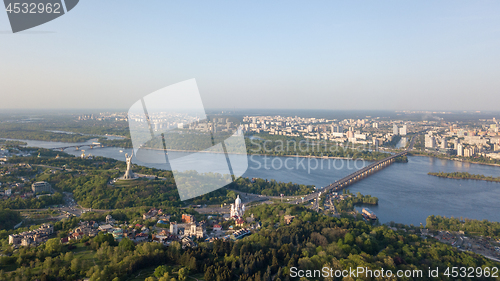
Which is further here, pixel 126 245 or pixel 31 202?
pixel 31 202

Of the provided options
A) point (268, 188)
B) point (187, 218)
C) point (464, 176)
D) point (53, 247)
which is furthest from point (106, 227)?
point (464, 176)

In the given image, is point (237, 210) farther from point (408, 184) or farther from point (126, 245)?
point (408, 184)

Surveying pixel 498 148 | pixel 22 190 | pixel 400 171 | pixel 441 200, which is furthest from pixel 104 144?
pixel 498 148

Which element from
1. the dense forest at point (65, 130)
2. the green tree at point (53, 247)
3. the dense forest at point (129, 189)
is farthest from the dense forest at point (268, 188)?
the dense forest at point (65, 130)

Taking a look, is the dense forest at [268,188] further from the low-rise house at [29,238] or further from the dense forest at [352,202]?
the low-rise house at [29,238]

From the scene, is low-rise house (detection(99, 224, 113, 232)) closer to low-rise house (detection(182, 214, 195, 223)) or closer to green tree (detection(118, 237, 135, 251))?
green tree (detection(118, 237, 135, 251))

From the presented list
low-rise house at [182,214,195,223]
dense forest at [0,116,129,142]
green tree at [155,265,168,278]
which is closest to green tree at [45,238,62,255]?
green tree at [155,265,168,278]
